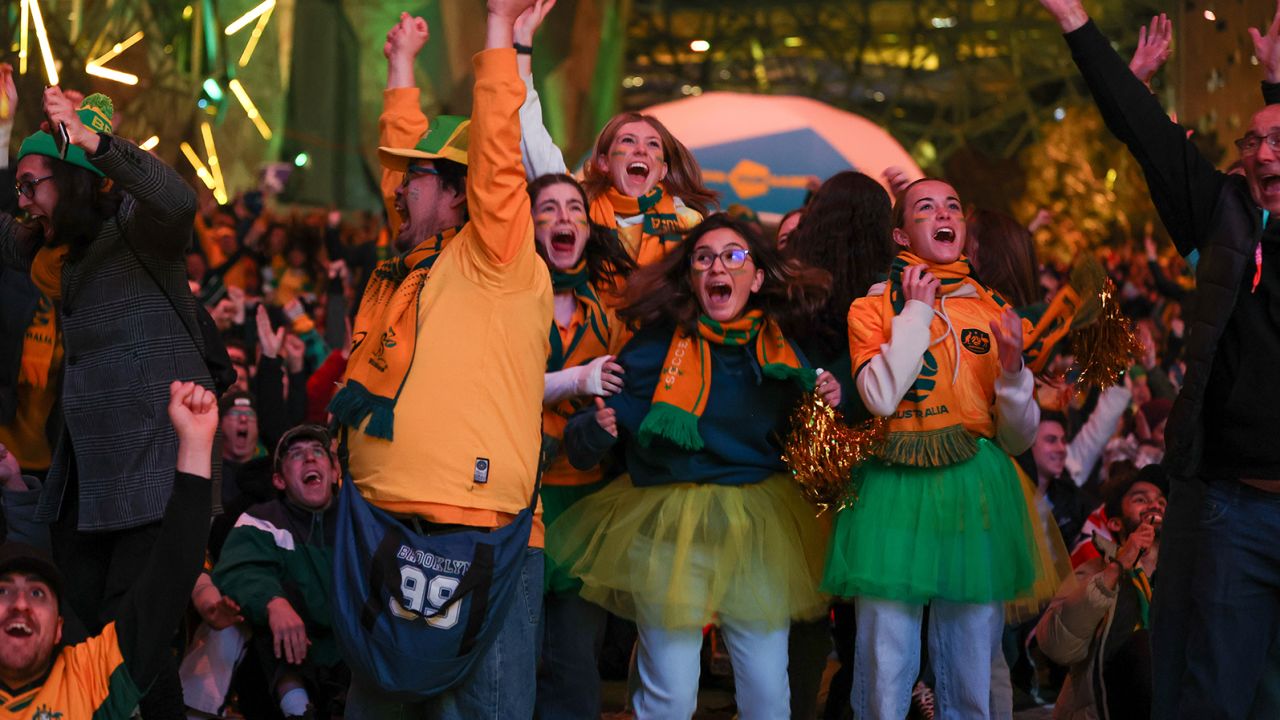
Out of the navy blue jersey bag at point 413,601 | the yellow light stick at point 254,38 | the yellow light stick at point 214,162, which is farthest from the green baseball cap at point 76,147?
the yellow light stick at point 254,38

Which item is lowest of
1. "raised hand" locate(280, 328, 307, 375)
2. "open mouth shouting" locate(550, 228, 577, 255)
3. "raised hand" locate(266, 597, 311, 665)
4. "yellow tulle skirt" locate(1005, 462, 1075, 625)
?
"raised hand" locate(266, 597, 311, 665)

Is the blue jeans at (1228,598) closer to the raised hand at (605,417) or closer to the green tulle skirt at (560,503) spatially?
the raised hand at (605,417)

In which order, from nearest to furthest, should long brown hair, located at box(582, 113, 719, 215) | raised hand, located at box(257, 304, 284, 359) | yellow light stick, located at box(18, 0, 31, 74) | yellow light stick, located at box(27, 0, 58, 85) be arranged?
long brown hair, located at box(582, 113, 719, 215)
raised hand, located at box(257, 304, 284, 359)
yellow light stick, located at box(18, 0, 31, 74)
yellow light stick, located at box(27, 0, 58, 85)

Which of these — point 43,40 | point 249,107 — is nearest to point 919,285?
point 43,40

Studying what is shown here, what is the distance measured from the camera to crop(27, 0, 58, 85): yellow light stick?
11094 millimetres

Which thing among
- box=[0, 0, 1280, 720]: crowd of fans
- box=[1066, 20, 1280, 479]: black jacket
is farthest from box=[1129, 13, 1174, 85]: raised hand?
box=[1066, 20, 1280, 479]: black jacket

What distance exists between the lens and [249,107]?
55.3 ft

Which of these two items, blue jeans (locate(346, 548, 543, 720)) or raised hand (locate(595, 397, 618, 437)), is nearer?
blue jeans (locate(346, 548, 543, 720))

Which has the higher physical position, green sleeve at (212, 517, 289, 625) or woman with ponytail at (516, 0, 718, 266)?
woman with ponytail at (516, 0, 718, 266)

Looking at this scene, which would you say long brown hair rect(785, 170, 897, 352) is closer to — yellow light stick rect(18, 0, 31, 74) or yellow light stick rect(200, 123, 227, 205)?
yellow light stick rect(18, 0, 31, 74)

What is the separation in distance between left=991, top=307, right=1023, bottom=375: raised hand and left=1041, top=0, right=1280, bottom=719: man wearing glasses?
1.68 ft

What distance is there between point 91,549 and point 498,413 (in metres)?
1.54

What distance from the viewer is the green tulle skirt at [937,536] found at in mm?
4758

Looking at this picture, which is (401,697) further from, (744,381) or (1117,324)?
(1117,324)
